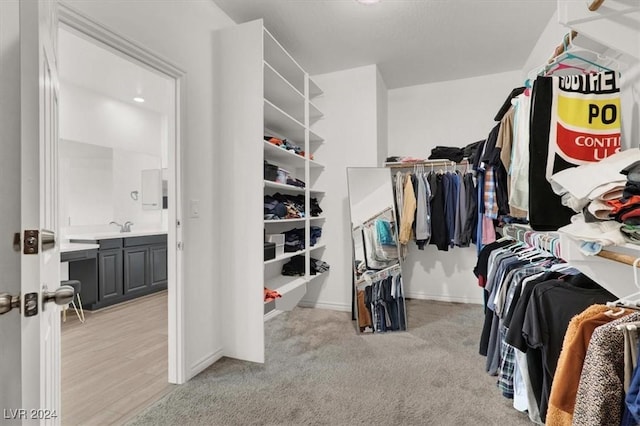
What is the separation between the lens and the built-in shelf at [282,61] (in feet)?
8.30

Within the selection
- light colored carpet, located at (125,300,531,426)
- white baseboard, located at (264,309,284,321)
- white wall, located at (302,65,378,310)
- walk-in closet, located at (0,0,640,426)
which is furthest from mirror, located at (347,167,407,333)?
white baseboard, located at (264,309,284,321)

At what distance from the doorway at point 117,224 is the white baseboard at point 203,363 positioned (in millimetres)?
97

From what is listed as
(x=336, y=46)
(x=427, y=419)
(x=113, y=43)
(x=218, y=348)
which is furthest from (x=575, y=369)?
(x=336, y=46)

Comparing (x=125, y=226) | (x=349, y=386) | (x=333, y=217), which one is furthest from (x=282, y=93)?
(x=125, y=226)

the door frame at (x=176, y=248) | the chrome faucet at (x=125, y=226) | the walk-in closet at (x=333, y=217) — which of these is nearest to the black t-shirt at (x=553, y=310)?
the walk-in closet at (x=333, y=217)

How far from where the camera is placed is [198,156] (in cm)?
221

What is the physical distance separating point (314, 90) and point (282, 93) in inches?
26.6

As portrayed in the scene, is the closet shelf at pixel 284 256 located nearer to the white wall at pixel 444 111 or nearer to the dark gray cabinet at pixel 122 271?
the white wall at pixel 444 111

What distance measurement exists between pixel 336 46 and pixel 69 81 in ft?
10.0

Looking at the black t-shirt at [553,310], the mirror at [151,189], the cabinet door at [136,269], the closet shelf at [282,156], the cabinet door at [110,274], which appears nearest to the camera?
the black t-shirt at [553,310]

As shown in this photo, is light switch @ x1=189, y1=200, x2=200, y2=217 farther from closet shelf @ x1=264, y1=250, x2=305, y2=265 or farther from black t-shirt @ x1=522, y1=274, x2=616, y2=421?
black t-shirt @ x1=522, y1=274, x2=616, y2=421

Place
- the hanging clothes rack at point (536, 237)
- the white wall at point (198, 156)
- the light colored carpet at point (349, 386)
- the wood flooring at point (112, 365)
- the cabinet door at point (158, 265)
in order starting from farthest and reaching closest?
the cabinet door at point (158, 265) < the white wall at point (198, 156) < the wood flooring at point (112, 365) < the light colored carpet at point (349, 386) < the hanging clothes rack at point (536, 237)

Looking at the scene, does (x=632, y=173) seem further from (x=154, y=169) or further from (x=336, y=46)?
(x=154, y=169)

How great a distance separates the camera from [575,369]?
2.90 ft
